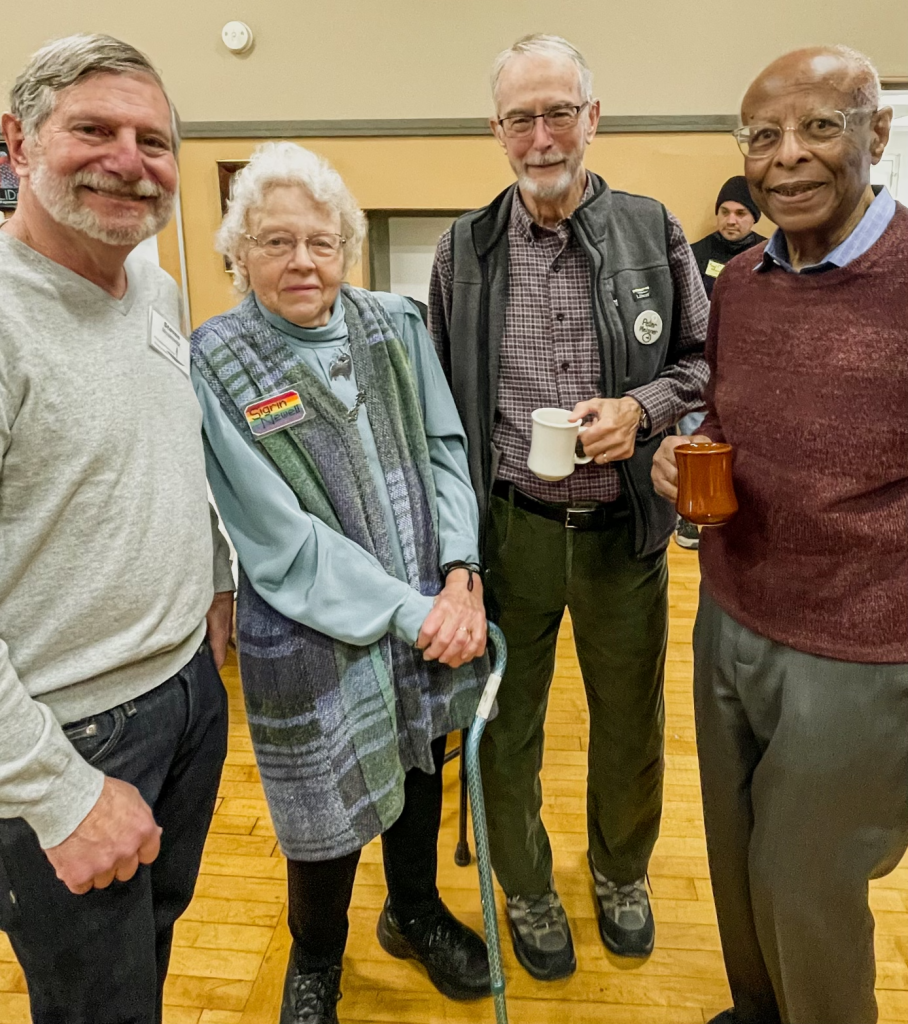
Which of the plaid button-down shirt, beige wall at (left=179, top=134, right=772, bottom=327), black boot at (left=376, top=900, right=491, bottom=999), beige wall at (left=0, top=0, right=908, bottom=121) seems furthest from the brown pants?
beige wall at (left=0, top=0, right=908, bottom=121)

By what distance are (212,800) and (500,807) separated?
0.77 metres

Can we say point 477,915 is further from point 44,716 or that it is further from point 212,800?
point 44,716

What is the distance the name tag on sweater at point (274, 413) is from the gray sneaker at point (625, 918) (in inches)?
58.4

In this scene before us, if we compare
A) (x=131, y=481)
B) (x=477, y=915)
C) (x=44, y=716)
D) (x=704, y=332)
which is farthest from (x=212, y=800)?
(x=704, y=332)

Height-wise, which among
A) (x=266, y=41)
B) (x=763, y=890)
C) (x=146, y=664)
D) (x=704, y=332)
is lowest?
(x=763, y=890)

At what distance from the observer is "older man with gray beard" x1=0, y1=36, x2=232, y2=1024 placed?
3.40 ft

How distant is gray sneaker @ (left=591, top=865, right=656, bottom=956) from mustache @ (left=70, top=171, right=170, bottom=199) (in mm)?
1899

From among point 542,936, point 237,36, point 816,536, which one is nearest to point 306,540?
point 816,536

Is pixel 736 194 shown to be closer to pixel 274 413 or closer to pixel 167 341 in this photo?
pixel 274 413

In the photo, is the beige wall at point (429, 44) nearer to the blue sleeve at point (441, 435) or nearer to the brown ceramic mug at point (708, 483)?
the blue sleeve at point (441, 435)

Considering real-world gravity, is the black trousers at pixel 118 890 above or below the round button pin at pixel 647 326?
below

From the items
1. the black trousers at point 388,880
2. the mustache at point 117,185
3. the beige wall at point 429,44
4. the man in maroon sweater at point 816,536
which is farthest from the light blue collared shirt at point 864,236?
the beige wall at point 429,44

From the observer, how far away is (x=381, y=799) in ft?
5.03

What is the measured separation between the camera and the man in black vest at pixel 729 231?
166 inches
